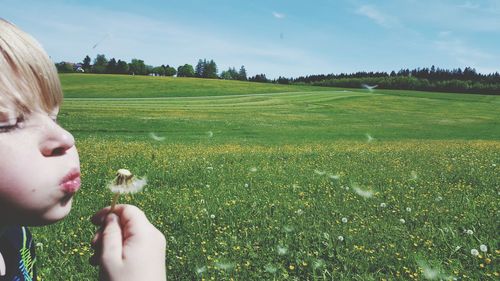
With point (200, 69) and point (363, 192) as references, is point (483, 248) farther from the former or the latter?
point (200, 69)

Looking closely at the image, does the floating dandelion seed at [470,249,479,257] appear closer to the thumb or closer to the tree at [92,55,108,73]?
the thumb

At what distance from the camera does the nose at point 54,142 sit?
904 mm

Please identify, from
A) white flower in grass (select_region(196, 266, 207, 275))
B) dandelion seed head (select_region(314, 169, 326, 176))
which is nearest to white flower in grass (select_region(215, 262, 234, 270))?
white flower in grass (select_region(196, 266, 207, 275))

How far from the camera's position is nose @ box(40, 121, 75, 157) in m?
0.90

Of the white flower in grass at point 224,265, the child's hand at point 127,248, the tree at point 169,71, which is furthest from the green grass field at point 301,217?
the tree at point 169,71

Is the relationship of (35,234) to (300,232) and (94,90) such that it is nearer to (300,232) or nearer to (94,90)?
(300,232)

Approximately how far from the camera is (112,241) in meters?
0.93

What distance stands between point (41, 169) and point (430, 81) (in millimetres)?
106583

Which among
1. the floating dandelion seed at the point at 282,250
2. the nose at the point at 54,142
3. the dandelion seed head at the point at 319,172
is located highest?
the nose at the point at 54,142

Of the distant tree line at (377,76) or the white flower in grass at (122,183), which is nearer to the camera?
the white flower in grass at (122,183)

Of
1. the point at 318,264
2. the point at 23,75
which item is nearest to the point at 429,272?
the point at 318,264

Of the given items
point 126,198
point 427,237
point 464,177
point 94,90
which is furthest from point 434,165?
point 94,90

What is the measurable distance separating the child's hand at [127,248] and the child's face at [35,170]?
0.36ft

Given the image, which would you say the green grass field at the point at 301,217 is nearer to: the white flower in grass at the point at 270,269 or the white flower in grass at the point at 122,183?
the white flower in grass at the point at 270,269
